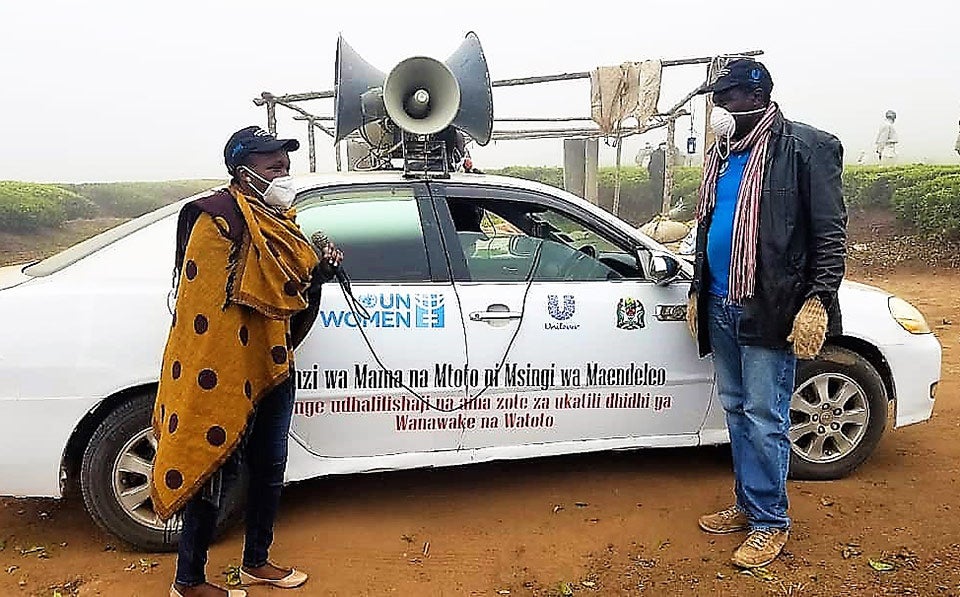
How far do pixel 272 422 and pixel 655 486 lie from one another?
6.47 ft

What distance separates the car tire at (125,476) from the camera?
3.34 meters

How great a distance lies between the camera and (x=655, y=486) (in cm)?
417

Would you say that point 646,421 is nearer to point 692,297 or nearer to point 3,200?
point 692,297

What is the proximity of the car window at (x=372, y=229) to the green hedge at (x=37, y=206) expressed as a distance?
1331 centimetres

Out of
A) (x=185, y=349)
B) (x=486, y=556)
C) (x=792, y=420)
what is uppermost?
(x=185, y=349)

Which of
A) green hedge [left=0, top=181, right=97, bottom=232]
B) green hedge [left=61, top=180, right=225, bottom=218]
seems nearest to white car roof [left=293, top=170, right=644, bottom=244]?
green hedge [left=0, top=181, right=97, bottom=232]

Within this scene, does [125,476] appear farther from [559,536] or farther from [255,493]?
[559,536]

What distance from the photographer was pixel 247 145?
2822mm

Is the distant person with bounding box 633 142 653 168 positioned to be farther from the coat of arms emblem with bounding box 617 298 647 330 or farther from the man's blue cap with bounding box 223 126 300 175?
the man's blue cap with bounding box 223 126 300 175

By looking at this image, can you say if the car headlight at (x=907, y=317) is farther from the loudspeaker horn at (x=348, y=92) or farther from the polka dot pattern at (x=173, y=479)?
the polka dot pattern at (x=173, y=479)

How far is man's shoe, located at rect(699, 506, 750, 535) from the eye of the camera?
366 centimetres

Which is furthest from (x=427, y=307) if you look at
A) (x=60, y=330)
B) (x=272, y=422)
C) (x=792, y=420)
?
(x=792, y=420)

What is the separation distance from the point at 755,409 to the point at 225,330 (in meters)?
1.97

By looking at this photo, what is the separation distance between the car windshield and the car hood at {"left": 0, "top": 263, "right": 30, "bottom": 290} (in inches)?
1.1
